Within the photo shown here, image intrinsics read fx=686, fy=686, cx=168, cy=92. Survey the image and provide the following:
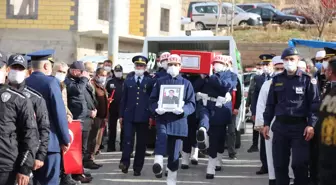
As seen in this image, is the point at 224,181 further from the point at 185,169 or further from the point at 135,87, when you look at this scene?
the point at 135,87

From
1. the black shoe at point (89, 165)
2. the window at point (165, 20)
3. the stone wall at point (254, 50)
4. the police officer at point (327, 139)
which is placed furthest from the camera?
the window at point (165, 20)

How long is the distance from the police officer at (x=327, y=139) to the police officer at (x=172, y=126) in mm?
4047

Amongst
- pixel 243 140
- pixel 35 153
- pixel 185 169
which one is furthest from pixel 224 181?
pixel 243 140

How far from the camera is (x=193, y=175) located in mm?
11938

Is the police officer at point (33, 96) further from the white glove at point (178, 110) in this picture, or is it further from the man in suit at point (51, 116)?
the white glove at point (178, 110)

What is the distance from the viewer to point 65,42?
30.1 m

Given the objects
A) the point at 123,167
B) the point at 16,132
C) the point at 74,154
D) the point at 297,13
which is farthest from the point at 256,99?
the point at 297,13

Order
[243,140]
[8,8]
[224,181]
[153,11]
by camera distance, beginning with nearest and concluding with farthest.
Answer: [224,181], [243,140], [8,8], [153,11]

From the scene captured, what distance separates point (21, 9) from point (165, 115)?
21.5 metres

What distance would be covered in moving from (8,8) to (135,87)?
19.5m

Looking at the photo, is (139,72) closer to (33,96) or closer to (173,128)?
(173,128)

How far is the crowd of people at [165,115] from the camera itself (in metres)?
6.70

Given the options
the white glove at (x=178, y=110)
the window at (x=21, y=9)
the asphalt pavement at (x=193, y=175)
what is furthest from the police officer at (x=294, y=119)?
the window at (x=21, y=9)

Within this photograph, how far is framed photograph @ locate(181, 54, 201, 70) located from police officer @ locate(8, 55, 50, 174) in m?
5.31
